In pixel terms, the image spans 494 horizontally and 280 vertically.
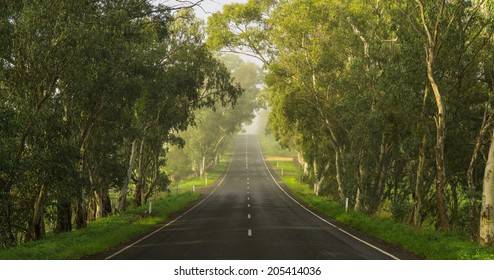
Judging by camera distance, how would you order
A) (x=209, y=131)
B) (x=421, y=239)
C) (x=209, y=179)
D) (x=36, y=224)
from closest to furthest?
(x=421, y=239)
(x=36, y=224)
(x=209, y=179)
(x=209, y=131)

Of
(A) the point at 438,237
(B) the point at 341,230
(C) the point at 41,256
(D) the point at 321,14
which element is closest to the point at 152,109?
(D) the point at 321,14

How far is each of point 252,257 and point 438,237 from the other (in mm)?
6610

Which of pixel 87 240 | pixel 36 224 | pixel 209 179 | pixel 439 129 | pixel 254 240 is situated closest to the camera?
pixel 254 240

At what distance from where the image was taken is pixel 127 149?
110ft

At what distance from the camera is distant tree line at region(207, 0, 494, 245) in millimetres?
18812

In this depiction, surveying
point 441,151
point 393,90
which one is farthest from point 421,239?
point 393,90

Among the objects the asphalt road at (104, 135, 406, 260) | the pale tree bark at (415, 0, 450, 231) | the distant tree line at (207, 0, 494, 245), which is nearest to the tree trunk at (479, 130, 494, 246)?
the distant tree line at (207, 0, 494, 245)

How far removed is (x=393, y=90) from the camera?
20422 millimetres

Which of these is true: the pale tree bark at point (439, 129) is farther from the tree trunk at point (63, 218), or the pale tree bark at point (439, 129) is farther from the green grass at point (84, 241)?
the tree trunk at point (63, 218)

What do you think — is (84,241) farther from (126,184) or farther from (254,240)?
(126,184)

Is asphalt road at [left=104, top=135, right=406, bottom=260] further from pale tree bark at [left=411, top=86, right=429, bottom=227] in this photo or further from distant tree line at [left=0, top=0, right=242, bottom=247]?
distant tree line at [left=0, top=0, right=242, bottom=247]

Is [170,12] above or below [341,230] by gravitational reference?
above

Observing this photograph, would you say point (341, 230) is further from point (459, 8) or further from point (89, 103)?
point (89, 103)

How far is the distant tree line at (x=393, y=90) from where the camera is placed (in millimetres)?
18812
